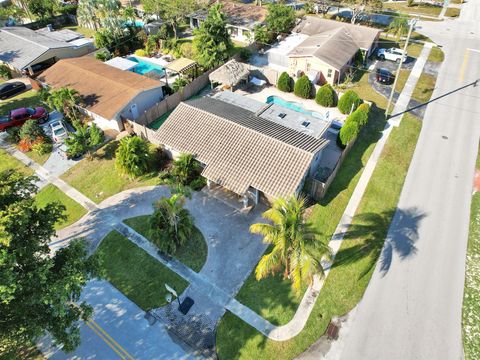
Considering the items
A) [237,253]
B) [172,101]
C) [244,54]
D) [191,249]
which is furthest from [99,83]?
[237,253]

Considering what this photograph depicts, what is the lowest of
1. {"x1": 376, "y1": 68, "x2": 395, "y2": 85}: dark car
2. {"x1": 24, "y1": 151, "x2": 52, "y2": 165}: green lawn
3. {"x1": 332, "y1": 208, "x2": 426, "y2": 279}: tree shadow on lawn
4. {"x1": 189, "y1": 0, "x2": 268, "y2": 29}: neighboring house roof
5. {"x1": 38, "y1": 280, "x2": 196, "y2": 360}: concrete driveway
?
{"x1": 38, "y1": 280, "x2": 196, "y2": 360}: concrete driveway

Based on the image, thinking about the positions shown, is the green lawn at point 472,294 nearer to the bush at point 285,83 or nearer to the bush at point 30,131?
the bush at point 285,83

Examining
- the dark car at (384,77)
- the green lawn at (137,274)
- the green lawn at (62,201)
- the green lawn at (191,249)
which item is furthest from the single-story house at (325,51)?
the green lawn at (62,201)

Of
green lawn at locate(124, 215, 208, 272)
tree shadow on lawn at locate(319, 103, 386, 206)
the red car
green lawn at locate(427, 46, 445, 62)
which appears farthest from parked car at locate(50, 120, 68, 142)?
green lawn at locate(427, 46, 445, 62)

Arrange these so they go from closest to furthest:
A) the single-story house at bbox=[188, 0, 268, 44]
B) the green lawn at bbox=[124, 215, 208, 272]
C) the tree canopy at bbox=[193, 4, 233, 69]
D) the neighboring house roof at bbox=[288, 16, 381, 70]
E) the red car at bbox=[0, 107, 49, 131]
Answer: the green lawn at bbox=[124, 215, 208, 272], the red car at bbox=[0, 107, 49, 131], the neighboring house roof at bbox=[288, 16, 381, 70], the tree canopy at bbox=[193, 4, 233, 69], the single-story house at bbox=[188, 0, 268, 44]

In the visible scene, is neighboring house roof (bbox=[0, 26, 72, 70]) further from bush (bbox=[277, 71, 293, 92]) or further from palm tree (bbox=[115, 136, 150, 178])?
bush (bbox=[277, 71, 293, 92])
